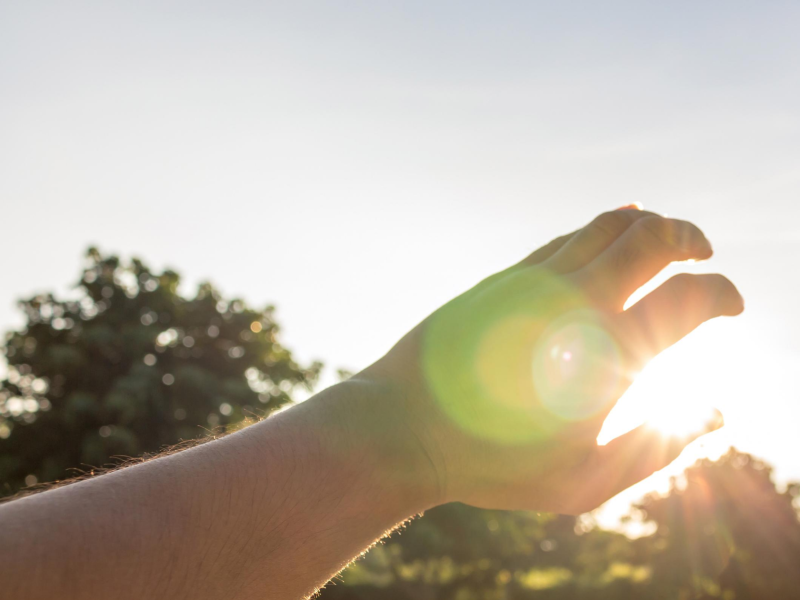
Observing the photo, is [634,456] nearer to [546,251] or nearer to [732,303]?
[732,303]

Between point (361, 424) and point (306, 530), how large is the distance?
28cm

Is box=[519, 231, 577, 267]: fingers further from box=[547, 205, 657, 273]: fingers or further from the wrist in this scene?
the wrist

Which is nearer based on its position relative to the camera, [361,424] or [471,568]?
[361,424]

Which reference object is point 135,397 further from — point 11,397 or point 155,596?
point 155,596

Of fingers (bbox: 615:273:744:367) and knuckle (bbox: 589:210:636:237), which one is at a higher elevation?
knuckle (bbox: 589:210:636:237)

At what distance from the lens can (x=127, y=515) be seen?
1.04 m

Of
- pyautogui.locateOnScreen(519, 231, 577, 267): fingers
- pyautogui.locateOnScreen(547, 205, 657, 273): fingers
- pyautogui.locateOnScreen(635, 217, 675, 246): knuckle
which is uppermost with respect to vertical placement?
pyautogui.locateOnScreen(519, 231, 577, 267): fingers

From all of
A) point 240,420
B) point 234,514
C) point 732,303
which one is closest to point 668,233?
point 732,303

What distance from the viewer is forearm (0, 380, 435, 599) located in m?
0.95

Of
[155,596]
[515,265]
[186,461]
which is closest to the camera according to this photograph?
[155,596]

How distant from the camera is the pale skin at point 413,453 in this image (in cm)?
101

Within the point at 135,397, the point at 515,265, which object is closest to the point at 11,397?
the point at 135,397

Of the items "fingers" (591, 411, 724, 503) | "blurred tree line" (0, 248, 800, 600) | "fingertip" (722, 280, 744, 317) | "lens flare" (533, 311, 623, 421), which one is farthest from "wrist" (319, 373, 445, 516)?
"blurred tree line" (0, 248, 800, 600)

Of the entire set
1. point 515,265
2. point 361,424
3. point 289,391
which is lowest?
point 361,424
